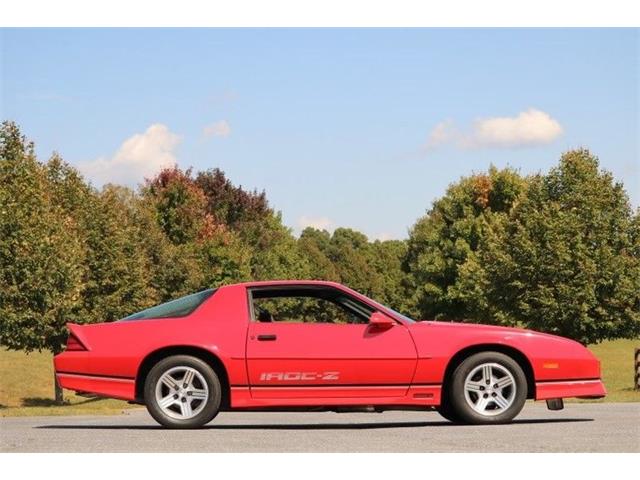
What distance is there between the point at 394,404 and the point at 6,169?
27.8m

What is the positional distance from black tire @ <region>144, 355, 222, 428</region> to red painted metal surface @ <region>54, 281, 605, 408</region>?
139 millimetres

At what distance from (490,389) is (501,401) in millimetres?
181

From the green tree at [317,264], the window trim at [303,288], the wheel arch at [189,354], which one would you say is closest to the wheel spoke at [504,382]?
the window trim at [303,288]

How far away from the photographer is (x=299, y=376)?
34.8 feet

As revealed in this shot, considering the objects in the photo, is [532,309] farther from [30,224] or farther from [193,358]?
[193,358]

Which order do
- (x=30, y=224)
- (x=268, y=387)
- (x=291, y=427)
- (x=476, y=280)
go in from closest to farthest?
1. (x=268, y=387)
2. (x=291, y=427)
3. (x=30, y=224)
4. (x=476, y=280)

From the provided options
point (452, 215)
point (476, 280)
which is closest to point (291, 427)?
point (476, 280)

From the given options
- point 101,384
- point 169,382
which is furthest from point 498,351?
point 101,384

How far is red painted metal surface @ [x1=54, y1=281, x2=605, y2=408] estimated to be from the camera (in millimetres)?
10625

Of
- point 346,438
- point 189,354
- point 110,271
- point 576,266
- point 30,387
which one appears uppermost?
point 110,271

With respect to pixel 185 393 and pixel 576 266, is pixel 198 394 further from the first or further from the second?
pixel 576 266

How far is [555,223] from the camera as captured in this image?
37812 millimetres

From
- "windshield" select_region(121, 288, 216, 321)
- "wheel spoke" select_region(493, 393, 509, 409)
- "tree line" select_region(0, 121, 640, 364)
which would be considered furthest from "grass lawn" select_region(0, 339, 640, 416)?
"wheel spoke" select_region(493, 393, 509, 409)

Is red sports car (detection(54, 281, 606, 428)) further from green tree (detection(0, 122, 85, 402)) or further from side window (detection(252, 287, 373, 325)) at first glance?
green tree (detection(0, 122, 85, 402))
